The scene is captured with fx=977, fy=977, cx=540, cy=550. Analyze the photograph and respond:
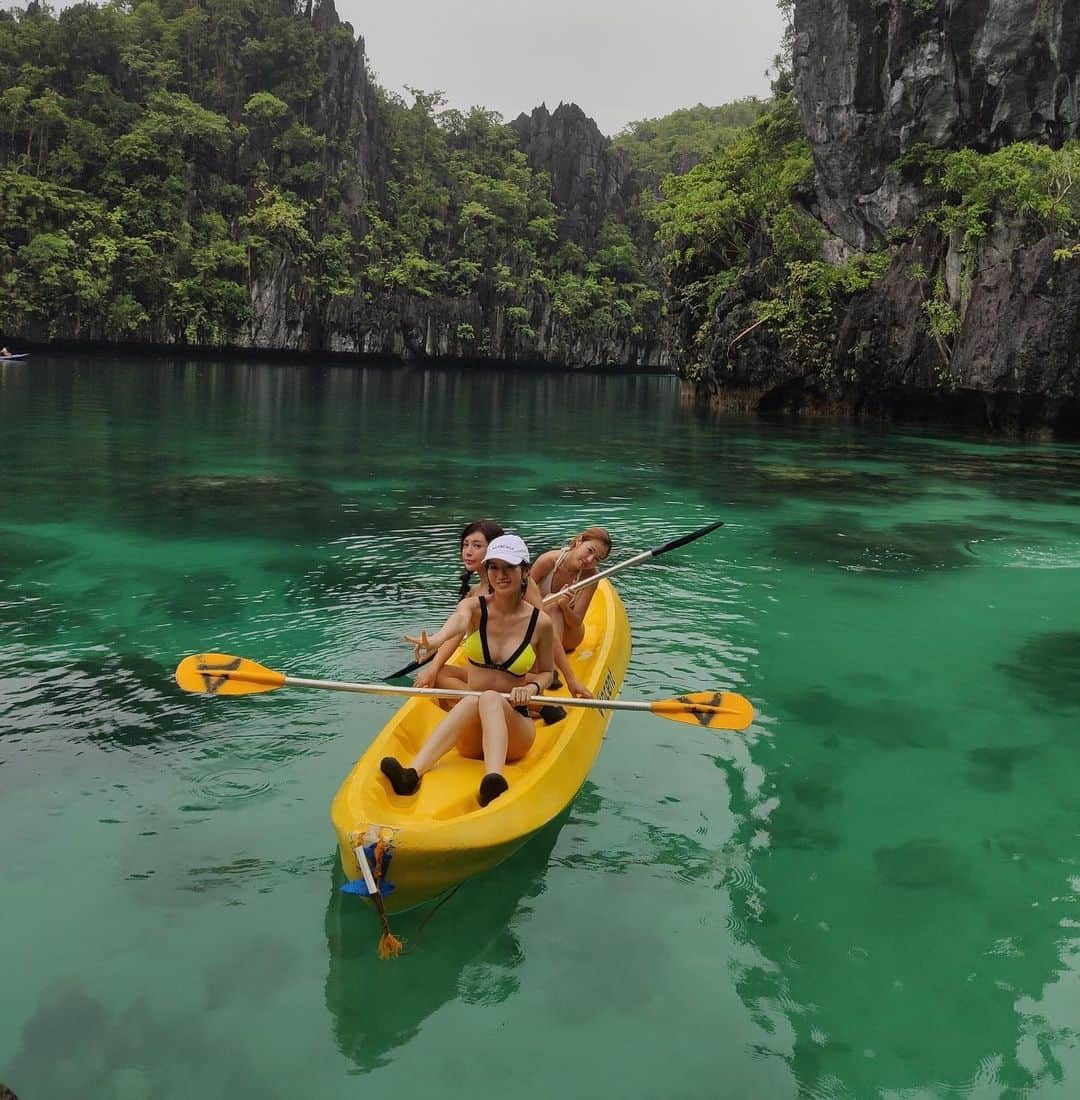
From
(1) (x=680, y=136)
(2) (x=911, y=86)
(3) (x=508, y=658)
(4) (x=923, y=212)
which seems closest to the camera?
(3) (x=508, y=658)

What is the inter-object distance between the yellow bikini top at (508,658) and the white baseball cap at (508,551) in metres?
0.37

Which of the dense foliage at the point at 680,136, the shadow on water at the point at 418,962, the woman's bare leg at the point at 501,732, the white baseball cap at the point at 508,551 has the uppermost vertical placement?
the dense foliage at the point at 680,136

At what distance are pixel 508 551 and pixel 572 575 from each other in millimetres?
2341

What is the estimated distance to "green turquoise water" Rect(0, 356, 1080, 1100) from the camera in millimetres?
3141

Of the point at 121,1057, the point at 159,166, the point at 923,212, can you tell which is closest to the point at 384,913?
the point at 121,1057

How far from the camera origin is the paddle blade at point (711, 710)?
4.62 metres

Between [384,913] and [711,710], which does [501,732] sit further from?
[711,710]

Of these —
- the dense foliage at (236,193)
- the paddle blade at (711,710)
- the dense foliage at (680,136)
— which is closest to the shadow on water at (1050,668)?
the paddle blade at (711,710)

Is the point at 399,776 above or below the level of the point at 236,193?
below

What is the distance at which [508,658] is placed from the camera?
4.50 meters

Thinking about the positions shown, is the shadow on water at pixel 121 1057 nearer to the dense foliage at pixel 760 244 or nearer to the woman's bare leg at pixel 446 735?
the woman's bare leg at pixel 446 735

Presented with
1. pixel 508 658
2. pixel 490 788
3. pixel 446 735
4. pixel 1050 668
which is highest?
pixel 508 658

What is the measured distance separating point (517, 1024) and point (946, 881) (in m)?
2.07

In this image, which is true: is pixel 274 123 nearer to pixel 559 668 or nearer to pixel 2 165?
pixel 2 165
